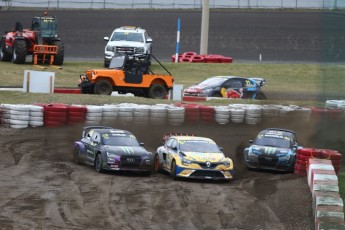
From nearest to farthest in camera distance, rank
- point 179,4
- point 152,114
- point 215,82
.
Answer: point 152,114 → point 215,82 → point 179,4

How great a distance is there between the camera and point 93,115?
2727cm

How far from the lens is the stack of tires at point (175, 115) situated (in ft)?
92.4

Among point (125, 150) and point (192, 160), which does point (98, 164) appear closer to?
point (125, 150)

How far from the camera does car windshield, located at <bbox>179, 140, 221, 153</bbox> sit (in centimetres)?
2295

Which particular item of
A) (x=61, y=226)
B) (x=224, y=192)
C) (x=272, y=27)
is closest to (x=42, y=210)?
(x=61, y=226)

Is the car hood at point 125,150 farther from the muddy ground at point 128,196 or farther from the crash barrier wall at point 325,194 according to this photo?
the crash barrier wall at point 325,194

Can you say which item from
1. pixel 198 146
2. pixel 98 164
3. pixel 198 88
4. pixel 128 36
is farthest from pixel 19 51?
pixel 98 164

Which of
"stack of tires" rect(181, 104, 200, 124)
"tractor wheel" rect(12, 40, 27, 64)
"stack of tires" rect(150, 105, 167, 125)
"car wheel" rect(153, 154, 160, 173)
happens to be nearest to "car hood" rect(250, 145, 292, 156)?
"car wheel" rect(153, 154, 160, 173)

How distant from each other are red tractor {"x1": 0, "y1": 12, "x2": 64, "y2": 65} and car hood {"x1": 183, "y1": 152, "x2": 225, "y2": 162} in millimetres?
18745

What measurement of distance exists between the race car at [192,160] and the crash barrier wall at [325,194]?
6.75 ft

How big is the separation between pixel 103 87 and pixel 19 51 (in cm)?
885

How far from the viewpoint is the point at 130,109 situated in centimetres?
2772

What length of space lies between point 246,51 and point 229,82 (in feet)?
57.9

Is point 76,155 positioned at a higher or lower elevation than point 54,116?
lower
